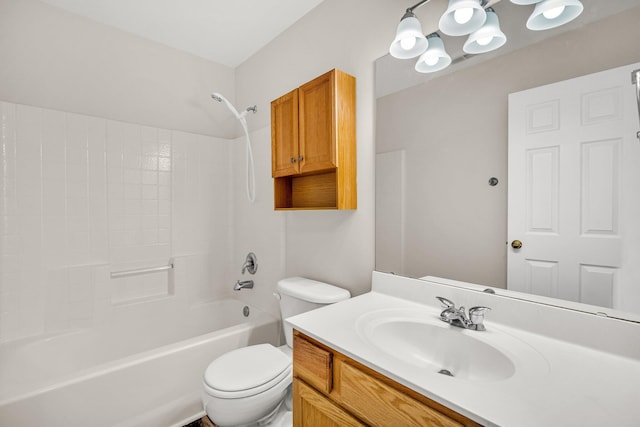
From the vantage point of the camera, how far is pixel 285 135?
5.78ft

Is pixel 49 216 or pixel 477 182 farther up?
pixel 477 182

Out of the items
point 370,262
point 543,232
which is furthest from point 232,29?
point 543,232

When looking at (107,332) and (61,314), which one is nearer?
(61,314)

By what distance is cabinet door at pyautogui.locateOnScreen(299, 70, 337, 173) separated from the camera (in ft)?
4.86

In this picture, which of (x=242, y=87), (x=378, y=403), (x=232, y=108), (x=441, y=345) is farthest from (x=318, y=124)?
(x=242, y=87)

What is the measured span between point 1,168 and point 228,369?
1.76 m

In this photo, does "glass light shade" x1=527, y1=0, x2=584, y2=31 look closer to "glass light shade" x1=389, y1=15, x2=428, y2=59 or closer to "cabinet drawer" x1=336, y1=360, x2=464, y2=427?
"glass light shade" x1=389, y1=15, x2=428, y2=59

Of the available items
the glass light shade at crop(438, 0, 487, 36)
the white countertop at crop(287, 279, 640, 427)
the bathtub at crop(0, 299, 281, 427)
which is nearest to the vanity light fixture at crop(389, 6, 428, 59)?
the glass light shade at crop(438, 0, 487, 36)

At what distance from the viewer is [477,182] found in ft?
3.80

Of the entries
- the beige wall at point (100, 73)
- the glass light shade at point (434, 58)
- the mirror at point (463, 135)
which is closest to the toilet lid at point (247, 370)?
the mirror at point (463, 135)

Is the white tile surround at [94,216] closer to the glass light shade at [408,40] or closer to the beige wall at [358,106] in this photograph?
the beige wall at [358,106]

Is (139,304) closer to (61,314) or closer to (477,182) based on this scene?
(61,314)

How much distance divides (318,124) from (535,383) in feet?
4.30

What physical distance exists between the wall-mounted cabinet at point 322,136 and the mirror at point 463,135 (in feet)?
0.51
